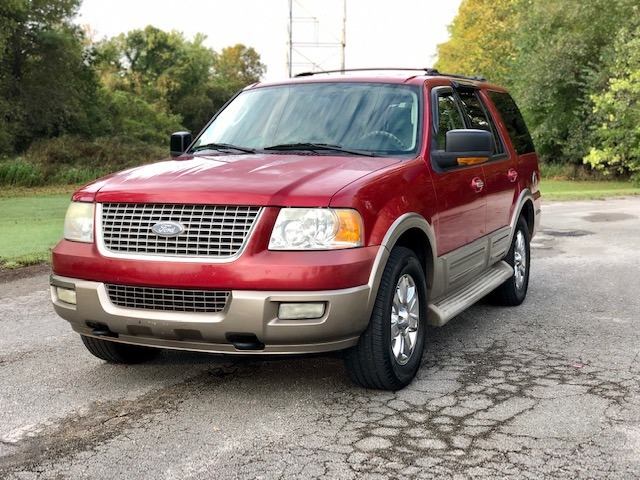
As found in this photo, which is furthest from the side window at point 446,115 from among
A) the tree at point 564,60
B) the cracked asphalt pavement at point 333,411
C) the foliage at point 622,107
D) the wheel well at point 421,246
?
the tree at point 564,60

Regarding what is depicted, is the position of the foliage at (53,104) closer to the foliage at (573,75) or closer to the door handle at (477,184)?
the foliage at (573,75)

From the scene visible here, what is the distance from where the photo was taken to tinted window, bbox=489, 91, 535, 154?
7.65 metres

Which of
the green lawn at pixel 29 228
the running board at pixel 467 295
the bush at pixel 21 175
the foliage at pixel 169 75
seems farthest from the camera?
the foliage at pixel 169 75

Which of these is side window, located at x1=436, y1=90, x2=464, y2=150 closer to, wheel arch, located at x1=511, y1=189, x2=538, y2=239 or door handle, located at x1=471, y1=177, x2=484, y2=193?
door handle, located at x1=471, y1=177, x2=484, y2=193

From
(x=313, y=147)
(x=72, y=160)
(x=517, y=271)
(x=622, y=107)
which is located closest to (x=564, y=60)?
(x=622, y=107)

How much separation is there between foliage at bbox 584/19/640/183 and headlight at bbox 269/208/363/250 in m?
24.8

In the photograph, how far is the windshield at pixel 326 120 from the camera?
18.5 feet

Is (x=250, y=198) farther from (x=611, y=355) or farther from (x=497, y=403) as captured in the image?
(x=611, y=355)

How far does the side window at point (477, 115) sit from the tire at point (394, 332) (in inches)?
81.5

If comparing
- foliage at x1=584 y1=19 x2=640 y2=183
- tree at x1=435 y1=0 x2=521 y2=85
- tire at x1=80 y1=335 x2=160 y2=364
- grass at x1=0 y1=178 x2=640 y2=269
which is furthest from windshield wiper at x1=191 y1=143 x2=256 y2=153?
tree at x1=435 y1=0 x2=521 y2=85

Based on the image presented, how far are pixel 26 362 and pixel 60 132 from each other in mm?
35346

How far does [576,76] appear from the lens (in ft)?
111

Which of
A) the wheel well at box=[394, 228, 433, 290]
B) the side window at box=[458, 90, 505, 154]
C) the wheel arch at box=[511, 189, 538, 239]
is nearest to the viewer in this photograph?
the wheel well at box=[394, 228, 433, 290]

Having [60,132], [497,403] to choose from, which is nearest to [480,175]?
[497,403]
